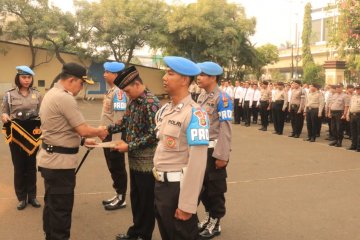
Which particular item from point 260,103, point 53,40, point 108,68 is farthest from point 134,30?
point 108,68

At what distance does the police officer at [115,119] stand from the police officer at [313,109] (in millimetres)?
8340

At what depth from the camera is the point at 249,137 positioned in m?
12.9

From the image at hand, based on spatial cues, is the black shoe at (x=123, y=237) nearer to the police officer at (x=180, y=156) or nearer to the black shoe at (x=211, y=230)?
the black shoe at (x=211, y=230)

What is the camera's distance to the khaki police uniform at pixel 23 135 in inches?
209

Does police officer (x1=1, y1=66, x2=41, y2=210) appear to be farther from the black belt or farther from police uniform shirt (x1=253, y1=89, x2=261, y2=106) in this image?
police uniform shirt (x1=253, y1=89, x2=261, y2=106)

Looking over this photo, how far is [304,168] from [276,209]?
9.60 ft

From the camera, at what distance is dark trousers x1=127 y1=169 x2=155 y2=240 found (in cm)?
409

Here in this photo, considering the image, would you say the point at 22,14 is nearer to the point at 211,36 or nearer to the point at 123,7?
the point at 123,7

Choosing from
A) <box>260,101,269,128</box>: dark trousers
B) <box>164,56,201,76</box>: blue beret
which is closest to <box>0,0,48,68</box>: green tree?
<box>260,101,269,128</box>: dark trousers

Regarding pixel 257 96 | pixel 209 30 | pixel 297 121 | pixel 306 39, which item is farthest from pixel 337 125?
pixel 306 39

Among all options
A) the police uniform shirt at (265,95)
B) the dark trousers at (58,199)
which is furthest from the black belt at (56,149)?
the police uniform shirt at (265,95)

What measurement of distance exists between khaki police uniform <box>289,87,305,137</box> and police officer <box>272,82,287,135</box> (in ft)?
1.28

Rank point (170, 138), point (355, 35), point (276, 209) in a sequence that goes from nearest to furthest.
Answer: point (170, 138) < point (276, 209) < point (355, 35)

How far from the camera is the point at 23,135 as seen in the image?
5.26m
